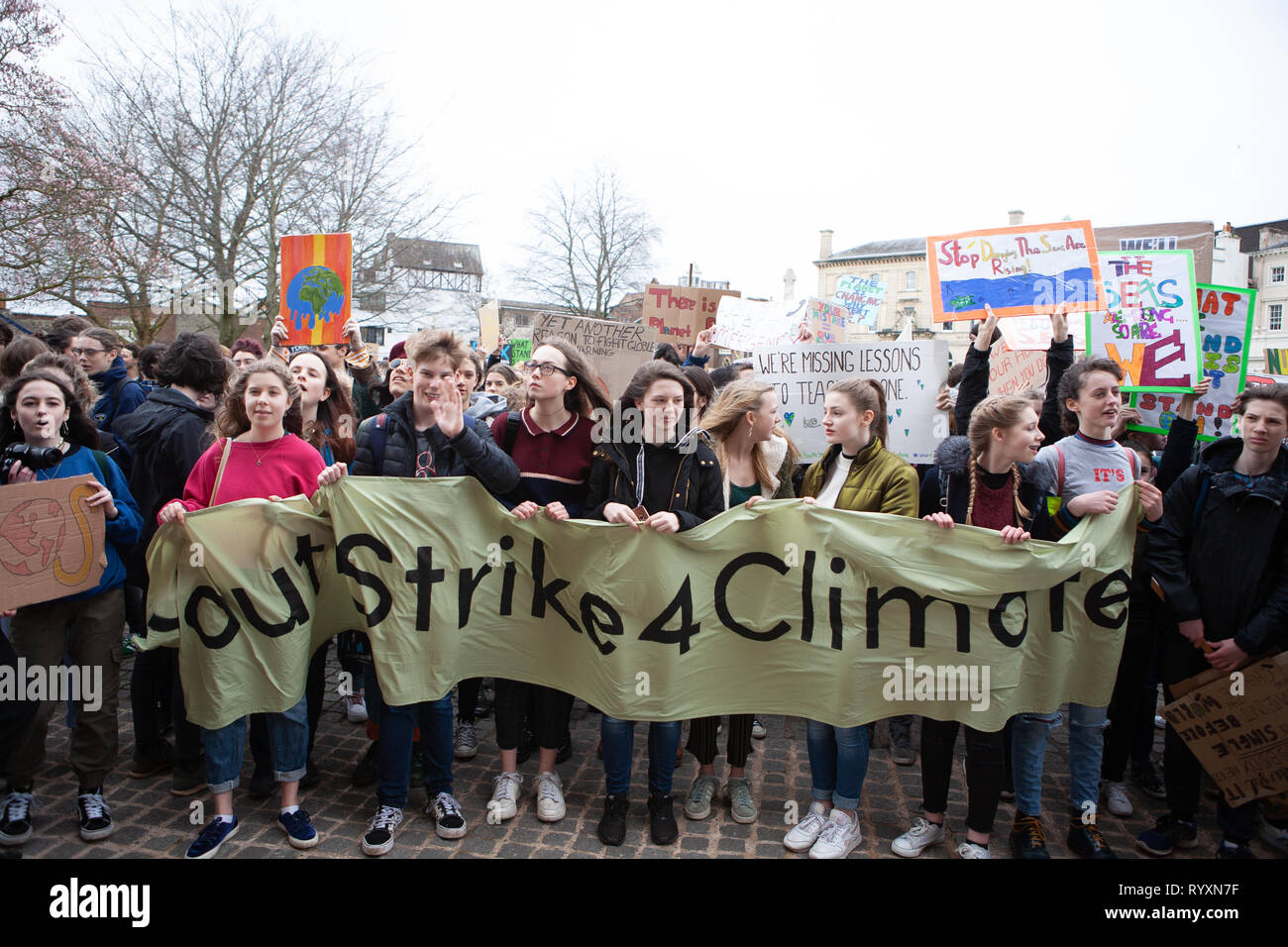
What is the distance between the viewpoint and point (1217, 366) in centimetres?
587

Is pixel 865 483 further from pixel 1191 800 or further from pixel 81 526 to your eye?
pixel 81 526

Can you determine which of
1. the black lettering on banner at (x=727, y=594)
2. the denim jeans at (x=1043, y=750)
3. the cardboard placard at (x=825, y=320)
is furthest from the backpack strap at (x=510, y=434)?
the cardboard placard at (x=825, y=320)

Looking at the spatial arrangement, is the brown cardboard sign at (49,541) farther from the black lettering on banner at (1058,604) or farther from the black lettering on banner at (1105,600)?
the black lettering on banner at (1105,600)

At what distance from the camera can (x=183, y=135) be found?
18.8m

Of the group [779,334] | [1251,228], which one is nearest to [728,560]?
[779,334]

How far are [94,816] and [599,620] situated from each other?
→ 104 inches

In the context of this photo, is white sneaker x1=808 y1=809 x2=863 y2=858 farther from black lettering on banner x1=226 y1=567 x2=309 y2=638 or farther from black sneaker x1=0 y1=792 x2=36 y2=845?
black sneaker x1=0 y1=792 x2=36 y2=845

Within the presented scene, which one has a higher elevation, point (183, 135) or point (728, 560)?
point (183, 135)

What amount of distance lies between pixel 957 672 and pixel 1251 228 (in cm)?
7756

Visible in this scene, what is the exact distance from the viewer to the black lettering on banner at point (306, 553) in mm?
3912

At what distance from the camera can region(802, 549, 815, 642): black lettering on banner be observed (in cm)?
384

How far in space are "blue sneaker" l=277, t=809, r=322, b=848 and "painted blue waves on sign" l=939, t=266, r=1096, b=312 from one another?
18.8ft

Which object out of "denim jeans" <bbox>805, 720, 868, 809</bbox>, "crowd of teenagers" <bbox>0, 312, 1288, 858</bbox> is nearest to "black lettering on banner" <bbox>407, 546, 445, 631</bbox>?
"crowd of teenagers" <bbox>0, 312, 1288, 858</bbox>
